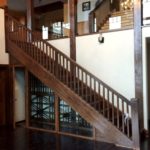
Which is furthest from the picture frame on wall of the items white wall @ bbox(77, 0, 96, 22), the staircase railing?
the staircase railing

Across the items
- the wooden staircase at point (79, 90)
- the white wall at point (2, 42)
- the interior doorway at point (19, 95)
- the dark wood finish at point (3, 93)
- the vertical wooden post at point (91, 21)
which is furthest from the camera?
the vertical wooden post at point (91, 21)

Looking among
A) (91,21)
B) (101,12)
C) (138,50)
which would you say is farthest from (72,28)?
(101,12)

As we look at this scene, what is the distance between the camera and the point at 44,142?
6.00 meters

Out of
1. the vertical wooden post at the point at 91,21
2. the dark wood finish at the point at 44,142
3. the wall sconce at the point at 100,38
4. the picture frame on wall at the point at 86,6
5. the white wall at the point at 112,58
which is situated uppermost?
the picture frame on wall at the point at 86,6

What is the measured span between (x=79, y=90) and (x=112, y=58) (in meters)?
1.36

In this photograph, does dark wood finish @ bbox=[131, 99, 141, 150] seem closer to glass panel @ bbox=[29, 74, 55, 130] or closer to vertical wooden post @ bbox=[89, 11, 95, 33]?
glass panel @ bbox=[29, 74, 55, 130]

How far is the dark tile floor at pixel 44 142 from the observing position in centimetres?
556

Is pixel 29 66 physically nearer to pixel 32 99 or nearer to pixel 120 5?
pixel 32 99

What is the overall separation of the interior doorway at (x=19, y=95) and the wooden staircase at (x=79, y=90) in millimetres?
889

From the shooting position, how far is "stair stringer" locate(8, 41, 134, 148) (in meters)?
5.51

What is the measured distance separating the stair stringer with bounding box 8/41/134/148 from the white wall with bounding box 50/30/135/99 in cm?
122

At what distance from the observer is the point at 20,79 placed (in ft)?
27.0

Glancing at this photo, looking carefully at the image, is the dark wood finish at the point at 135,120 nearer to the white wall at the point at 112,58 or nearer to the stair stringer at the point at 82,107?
the stair stringer at the point at 82,107

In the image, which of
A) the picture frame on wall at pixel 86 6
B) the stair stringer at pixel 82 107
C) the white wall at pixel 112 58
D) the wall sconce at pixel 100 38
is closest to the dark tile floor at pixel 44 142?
the stair stringer at pixel 82 107
